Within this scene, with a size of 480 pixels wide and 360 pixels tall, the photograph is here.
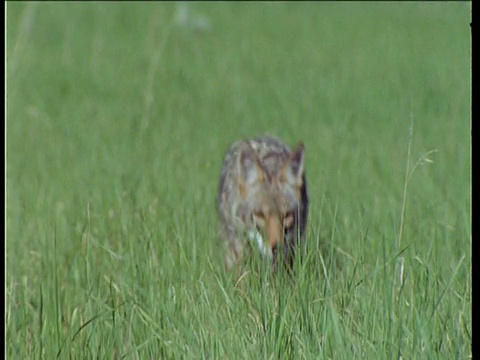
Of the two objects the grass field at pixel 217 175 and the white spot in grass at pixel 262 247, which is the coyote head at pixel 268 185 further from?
the white spot in grass at pixel 262 247

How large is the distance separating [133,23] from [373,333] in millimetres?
12963

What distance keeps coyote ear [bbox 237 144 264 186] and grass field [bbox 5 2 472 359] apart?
297 mm

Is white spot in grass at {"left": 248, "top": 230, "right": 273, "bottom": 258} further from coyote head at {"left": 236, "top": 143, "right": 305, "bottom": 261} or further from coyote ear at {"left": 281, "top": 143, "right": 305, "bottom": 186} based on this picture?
coyote ear at {"left": 281, "top": 143, "right": 305, "bottom": 186}

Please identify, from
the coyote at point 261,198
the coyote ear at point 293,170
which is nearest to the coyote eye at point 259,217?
the coyote at point 261,198

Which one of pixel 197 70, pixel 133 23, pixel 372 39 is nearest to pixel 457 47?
pixel 372 39

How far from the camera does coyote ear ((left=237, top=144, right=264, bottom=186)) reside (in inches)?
216

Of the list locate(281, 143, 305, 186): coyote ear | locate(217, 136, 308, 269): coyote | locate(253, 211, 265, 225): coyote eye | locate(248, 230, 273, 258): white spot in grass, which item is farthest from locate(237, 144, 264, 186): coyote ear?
locate(248, 230, 273, 258): white spot in grass

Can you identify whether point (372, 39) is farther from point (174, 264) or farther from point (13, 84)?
point (174, 264)

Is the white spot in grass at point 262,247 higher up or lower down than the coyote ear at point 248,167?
lower down

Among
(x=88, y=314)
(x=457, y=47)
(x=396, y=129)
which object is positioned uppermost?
(x=457, y=47)

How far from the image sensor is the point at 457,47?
42.5 ft

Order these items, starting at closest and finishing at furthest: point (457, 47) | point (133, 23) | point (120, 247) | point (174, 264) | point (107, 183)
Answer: point (174, 264) < point (120, 247) < point (107, 183) < point (457, 47) < point (133, 23)

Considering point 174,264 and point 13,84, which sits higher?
point 13,84

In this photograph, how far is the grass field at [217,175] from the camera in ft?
12.0
